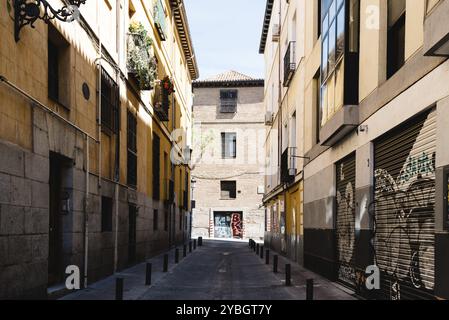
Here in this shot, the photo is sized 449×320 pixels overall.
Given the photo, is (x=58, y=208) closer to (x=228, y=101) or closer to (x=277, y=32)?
(x=277, y=32)

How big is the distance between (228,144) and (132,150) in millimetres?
30473

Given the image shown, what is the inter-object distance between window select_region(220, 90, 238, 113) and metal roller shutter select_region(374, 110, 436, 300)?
39.0 m

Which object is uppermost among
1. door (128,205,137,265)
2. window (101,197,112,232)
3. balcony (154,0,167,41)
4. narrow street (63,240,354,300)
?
balcony (154,0,167,41)

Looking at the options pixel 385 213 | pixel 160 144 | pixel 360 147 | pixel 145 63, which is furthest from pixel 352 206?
pixel 160 144

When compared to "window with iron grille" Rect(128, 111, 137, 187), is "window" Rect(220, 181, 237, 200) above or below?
below

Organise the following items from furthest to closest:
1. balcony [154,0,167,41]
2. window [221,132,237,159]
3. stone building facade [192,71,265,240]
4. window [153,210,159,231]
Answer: window [221,132,237,159]
stone building facade [192,71,265,240]
window [153,210,159,231]
balcony [154,0,167,41]

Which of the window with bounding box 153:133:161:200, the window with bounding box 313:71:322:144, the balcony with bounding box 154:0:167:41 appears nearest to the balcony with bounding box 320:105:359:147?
the window with bounding box 313:71:322:144

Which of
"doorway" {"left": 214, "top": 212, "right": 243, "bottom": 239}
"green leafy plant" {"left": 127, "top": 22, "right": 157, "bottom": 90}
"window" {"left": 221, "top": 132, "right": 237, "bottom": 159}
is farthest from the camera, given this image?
"window" {"left": 221, "top": 132, "right": 237, "bottom": 159}

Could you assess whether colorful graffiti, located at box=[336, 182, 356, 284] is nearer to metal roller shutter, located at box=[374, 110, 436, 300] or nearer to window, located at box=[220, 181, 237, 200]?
metal roller shutter, located at box=[374, 110, 436, 300]

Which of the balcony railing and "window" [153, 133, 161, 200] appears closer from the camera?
"window" [153, 133, 161, 200]

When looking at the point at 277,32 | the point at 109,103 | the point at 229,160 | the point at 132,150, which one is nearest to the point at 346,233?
the point at 109,103

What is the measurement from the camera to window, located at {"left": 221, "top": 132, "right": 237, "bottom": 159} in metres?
49.4

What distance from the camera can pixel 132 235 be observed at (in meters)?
19.6

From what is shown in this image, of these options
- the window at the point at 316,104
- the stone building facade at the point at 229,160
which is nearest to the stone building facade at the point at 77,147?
the window at the point at 316,104
